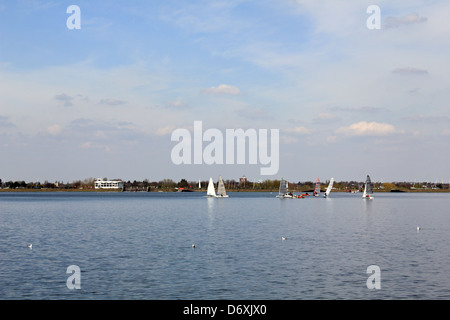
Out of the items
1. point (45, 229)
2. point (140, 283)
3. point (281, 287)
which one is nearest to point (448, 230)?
point (281, 287)

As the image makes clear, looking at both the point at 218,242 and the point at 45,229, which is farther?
the point at 45,229

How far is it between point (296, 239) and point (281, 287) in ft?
117

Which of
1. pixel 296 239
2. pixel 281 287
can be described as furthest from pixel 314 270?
pixel 296 239

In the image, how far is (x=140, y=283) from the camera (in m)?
40.4

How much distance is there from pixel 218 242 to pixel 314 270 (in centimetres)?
2560

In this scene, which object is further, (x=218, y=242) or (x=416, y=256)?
(x=218, y=242)
